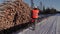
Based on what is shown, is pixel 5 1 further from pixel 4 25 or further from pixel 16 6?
pixel 4 25

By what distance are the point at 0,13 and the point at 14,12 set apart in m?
1.71

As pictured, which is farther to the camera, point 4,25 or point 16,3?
point 16,3

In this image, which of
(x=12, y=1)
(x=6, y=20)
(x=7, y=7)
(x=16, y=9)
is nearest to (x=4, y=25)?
(x=6, y=20)

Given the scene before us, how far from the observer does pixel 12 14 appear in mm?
12156

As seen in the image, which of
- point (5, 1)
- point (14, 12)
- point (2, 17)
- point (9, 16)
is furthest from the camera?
point (5, 1)

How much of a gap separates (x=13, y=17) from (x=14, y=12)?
0.38 m

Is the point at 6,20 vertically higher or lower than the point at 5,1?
lower

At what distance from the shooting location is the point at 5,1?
13273 mm

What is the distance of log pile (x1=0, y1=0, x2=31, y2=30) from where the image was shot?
10812 mm

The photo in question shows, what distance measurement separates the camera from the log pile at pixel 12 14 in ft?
35.5

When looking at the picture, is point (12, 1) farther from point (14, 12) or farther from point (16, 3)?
point (14, 12)

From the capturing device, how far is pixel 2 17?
10.6 m

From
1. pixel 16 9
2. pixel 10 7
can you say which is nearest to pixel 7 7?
pixel 10 7

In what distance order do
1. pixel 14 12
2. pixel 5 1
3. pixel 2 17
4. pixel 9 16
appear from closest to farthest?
pixel 2 17 → pixel 9 16 → pixel 14 12 → pixel 5 1
